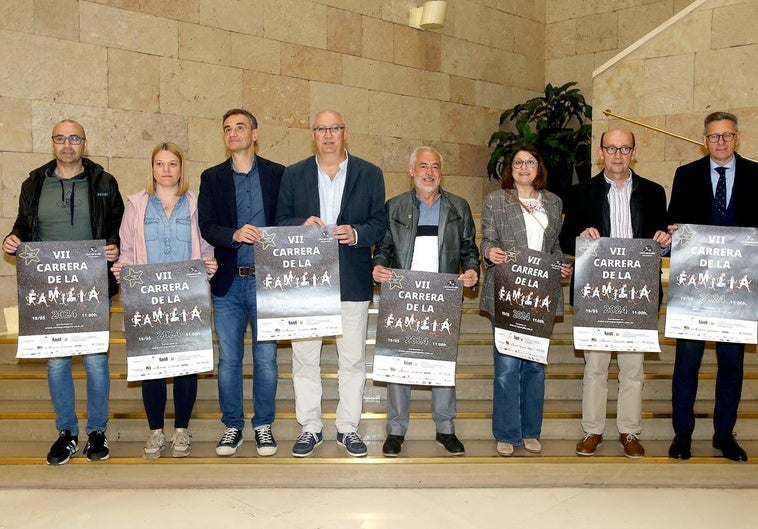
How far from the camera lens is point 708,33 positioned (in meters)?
5.66

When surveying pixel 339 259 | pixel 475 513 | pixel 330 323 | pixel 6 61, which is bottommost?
pixel 475 513

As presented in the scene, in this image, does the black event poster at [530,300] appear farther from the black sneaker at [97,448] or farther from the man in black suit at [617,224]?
the black sneaker at [97,448]

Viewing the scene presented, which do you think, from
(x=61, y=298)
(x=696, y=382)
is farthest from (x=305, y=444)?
(x=696, y=382)

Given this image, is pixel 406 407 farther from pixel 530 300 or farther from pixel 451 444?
pixel 530 300

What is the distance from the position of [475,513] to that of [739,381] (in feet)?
4.96

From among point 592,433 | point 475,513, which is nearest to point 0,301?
point 475,513

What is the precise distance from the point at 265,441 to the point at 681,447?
82.8 inches

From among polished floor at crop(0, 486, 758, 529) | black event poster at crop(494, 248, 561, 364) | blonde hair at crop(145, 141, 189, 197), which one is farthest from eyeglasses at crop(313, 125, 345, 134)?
polished floor at crop(0, 486, 758, 529)

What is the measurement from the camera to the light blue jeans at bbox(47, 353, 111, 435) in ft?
11.2

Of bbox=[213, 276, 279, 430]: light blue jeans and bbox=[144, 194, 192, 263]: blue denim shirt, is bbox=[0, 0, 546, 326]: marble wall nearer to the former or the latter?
bbox=[144, 194, 192, 263]: blue denim shirt

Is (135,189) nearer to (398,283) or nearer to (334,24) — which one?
(334,24)

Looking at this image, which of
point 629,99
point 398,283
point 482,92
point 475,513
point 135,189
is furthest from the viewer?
point 482,92

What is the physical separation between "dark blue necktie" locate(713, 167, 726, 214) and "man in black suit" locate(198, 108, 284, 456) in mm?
2148

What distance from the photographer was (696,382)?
136 inches
